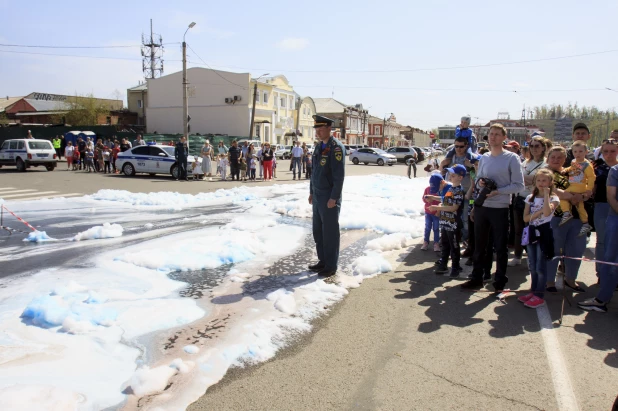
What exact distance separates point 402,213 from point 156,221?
18.5 ft

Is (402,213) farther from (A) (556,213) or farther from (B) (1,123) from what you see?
(B) (1,123)

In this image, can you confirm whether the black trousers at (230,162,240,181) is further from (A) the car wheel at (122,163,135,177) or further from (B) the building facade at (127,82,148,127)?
(B) the building facade at (127,82,148,127)

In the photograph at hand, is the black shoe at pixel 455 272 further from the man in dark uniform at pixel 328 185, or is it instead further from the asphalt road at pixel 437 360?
the man in dark uniform at pixel 328 185

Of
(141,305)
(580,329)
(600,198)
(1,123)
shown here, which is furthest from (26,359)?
(1,123)

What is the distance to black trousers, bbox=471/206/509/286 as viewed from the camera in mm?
5363

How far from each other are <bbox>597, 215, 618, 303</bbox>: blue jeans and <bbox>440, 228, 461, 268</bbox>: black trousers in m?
1.62

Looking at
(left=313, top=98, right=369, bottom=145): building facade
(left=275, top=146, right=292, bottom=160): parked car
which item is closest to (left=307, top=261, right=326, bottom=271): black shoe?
(left=275, top=146, right=292, bottom=160): parked car

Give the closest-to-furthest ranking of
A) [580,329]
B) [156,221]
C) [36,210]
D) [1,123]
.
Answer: [580,329] < [156,221] < [36,210] < [1,123]

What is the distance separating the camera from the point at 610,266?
4852mm

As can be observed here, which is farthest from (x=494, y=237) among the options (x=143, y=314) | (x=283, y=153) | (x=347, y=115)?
(x=347, y=115)

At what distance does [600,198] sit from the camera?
18.5ft

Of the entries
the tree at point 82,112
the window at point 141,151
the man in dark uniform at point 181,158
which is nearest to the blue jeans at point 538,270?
the man in dark uniform at point 181,158

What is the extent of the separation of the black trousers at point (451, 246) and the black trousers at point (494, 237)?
0.41 meters

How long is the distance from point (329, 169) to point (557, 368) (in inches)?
135
